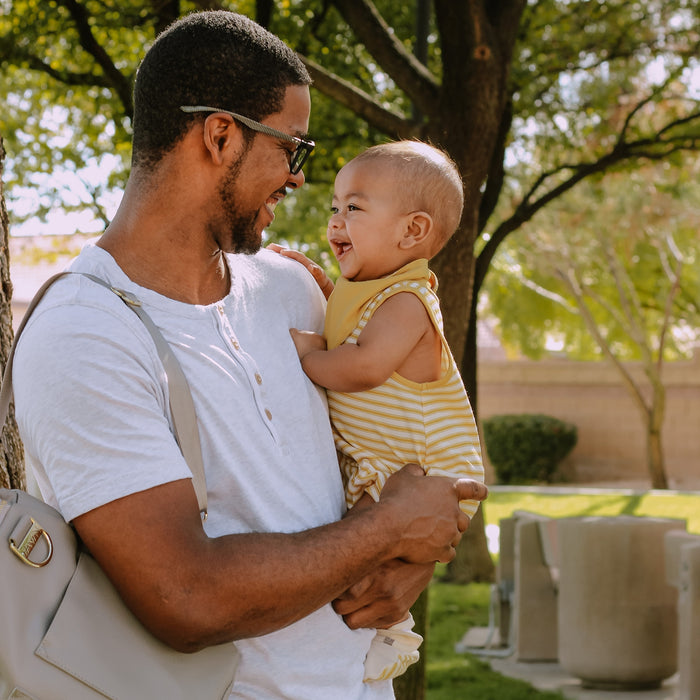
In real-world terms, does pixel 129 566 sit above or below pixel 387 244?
below

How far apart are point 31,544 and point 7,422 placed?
1.24m

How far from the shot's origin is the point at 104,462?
1729 millimetres

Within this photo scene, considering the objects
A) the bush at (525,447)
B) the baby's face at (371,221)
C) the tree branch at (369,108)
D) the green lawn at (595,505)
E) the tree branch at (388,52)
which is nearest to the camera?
the baby's face at (371,221)

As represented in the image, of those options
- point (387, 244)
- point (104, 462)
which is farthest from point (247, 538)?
point (387, 244)

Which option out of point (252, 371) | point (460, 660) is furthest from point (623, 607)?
point (252, 371)

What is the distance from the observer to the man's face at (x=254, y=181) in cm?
218

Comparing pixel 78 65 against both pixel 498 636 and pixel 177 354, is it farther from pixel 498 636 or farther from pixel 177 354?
pixel 177 354

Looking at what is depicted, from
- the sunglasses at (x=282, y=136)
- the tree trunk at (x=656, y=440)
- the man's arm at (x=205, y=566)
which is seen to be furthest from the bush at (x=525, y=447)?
the man's arm at (x=205, y=566)

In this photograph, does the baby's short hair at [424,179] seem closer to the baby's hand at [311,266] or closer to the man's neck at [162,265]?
the baby's hand at [311,266]

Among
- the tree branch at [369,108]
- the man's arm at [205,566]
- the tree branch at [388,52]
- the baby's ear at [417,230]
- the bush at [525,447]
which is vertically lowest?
the bush at [525,447]

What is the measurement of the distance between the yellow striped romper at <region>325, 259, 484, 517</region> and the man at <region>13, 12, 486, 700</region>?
0.08 meters

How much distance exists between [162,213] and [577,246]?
71.2ft

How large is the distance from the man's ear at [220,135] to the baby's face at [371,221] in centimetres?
56

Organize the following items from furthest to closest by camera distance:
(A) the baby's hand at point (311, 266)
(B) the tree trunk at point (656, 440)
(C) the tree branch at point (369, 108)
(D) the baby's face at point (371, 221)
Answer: (B) the tree trunk at point (656, 440) < (C) the tree branch at point (369, 108) < (A) the baby's hand at point (311, 266) < (D) the baby's face at point (371, 221)
